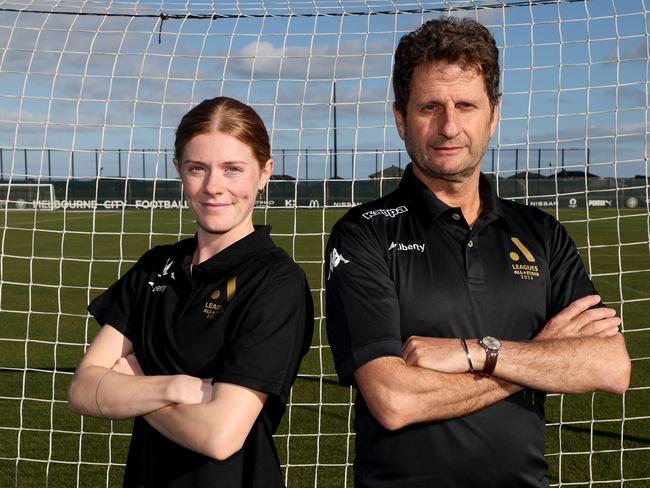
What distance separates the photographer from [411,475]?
2133mm

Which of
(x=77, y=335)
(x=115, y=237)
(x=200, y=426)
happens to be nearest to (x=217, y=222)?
(x=200, y=426)

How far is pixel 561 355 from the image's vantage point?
2227 millimetres

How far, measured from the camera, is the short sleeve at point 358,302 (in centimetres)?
217

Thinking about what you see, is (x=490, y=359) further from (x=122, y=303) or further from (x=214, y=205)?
(x=122, y=303)

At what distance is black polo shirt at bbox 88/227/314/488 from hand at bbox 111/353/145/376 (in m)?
0.04

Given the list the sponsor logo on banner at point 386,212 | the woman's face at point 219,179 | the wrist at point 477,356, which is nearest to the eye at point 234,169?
the woman's face at point 219,179

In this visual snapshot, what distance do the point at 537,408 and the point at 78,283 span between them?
12.8m

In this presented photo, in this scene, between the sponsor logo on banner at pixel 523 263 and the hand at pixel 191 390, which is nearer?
the hand at pixel 191 390

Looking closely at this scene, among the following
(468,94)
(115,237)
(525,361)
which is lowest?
(525,361)

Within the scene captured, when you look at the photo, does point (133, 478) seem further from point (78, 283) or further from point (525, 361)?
point (78, 283)

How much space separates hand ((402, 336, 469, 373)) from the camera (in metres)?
2.13

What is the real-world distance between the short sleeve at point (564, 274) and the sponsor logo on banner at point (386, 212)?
1.59ft

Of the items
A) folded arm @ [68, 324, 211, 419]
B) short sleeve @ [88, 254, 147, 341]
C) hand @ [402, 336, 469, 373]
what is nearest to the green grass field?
short sleeve @ [88, 254, 147, 341]

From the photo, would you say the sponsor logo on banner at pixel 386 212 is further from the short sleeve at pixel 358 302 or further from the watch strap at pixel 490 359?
the watch strap at pixel 490 359
